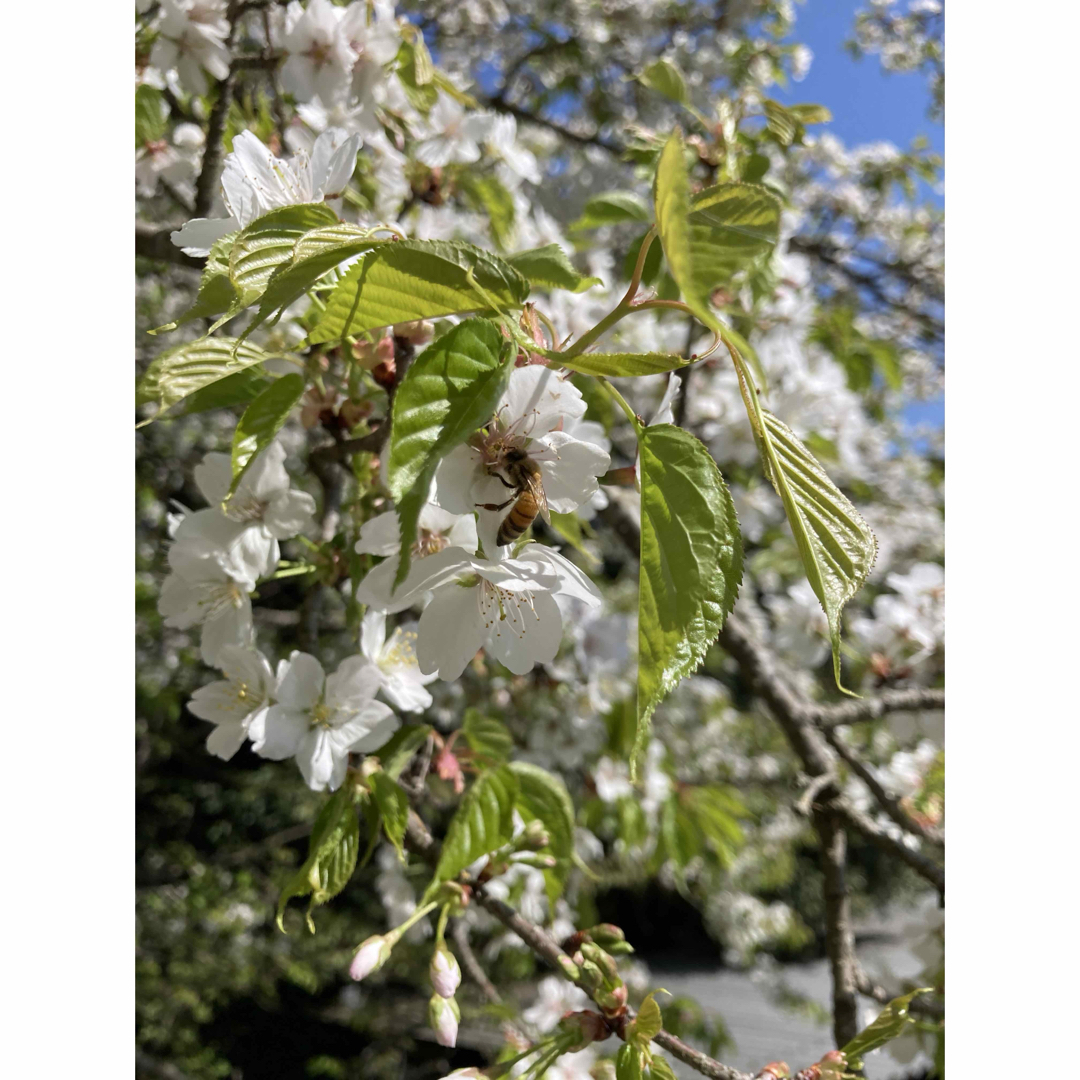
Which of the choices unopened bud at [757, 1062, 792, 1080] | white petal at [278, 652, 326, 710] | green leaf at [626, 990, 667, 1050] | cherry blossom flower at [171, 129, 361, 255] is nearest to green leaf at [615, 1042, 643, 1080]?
green leaf at [626, 990, 667, 1050]

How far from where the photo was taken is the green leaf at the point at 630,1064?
491mm

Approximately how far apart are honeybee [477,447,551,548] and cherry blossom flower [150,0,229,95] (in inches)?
28.9

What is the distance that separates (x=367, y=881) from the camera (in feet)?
10.6

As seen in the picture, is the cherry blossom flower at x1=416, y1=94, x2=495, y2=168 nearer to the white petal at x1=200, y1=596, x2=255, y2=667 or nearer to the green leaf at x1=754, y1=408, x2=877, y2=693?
the white petal at x1=200, y1=596, x2=255, y2=667

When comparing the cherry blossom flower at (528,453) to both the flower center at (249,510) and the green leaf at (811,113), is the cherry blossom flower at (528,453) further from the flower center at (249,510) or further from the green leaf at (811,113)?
the green leaf at (811,113)

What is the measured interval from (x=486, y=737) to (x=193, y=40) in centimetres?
82

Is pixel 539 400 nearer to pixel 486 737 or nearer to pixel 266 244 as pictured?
pixel 266 244

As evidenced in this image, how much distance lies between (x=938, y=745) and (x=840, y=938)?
0.55m

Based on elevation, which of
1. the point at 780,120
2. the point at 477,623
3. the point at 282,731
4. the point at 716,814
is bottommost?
the point at 716,814

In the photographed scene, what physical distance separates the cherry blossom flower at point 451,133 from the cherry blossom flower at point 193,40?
0.24 metres

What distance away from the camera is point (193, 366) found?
542 millimetres

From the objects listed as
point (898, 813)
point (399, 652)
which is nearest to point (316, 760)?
point (399, 652)
